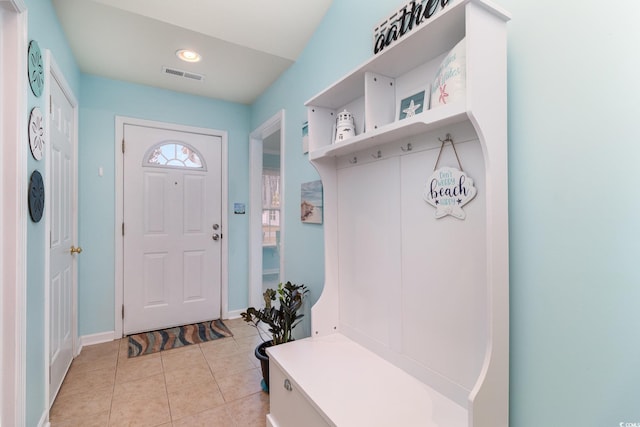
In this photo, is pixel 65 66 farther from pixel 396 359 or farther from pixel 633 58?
pixel 633 58

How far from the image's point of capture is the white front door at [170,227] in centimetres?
290

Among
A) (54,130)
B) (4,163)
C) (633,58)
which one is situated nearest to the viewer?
(633,58)

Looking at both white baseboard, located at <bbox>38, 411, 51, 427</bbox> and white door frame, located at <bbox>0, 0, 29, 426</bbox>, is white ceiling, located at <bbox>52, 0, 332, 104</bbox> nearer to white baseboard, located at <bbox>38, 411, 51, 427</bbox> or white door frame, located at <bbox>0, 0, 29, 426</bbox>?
white door frame, located at <bbox>0, 0, 29, 426</bbox>

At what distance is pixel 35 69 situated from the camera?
4.87 ft

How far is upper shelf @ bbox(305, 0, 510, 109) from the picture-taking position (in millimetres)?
884

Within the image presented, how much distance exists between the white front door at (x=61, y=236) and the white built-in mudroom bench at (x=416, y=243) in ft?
5.03

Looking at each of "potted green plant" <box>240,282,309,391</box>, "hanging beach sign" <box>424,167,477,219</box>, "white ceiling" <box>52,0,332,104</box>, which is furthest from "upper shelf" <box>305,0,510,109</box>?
"potted green plant" <box>240,282,309,391</box>

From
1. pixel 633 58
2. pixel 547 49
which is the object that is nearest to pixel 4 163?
pixel 547 49

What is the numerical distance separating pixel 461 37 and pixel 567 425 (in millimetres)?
1192

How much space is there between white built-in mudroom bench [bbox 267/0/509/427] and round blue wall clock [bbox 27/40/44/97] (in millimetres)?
1374

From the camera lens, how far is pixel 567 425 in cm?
80

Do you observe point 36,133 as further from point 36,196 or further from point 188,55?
point 188,55

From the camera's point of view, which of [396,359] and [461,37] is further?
[396,359]

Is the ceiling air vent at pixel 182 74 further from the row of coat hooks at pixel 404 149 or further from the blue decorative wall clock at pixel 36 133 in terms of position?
the row of coat hooks at pixel 404 149
